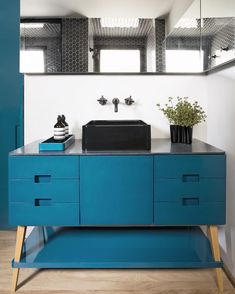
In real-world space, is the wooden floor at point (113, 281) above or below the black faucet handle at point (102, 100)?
below

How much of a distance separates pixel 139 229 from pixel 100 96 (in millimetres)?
979

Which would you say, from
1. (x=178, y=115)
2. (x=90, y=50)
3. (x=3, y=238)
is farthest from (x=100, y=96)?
(x=3, y=238)

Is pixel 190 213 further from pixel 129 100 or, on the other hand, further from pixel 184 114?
pixel 129 100

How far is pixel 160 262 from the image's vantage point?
2.13m

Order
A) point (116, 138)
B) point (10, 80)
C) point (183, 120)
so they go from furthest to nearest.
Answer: point (10, 80) < point (183, 120) < point (116, 138)

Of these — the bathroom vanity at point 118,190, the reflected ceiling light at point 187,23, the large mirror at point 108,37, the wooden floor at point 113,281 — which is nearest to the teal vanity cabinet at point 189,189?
the bathroom vanity at point 118,190

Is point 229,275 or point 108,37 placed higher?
point 108,37

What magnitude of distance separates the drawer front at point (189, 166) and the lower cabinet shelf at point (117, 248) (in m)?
0.49

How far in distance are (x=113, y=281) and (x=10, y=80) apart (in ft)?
5.52

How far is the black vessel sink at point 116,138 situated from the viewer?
216cm

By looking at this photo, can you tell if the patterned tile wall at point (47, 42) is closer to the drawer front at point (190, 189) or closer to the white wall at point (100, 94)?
the white wall at point (100, 94)

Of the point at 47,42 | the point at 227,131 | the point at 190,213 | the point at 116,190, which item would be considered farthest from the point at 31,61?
the point at 190,213

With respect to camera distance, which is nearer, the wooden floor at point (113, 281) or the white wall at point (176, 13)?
the wooden floor at point (113, 281)

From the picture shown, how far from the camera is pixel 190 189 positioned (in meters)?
2.07
